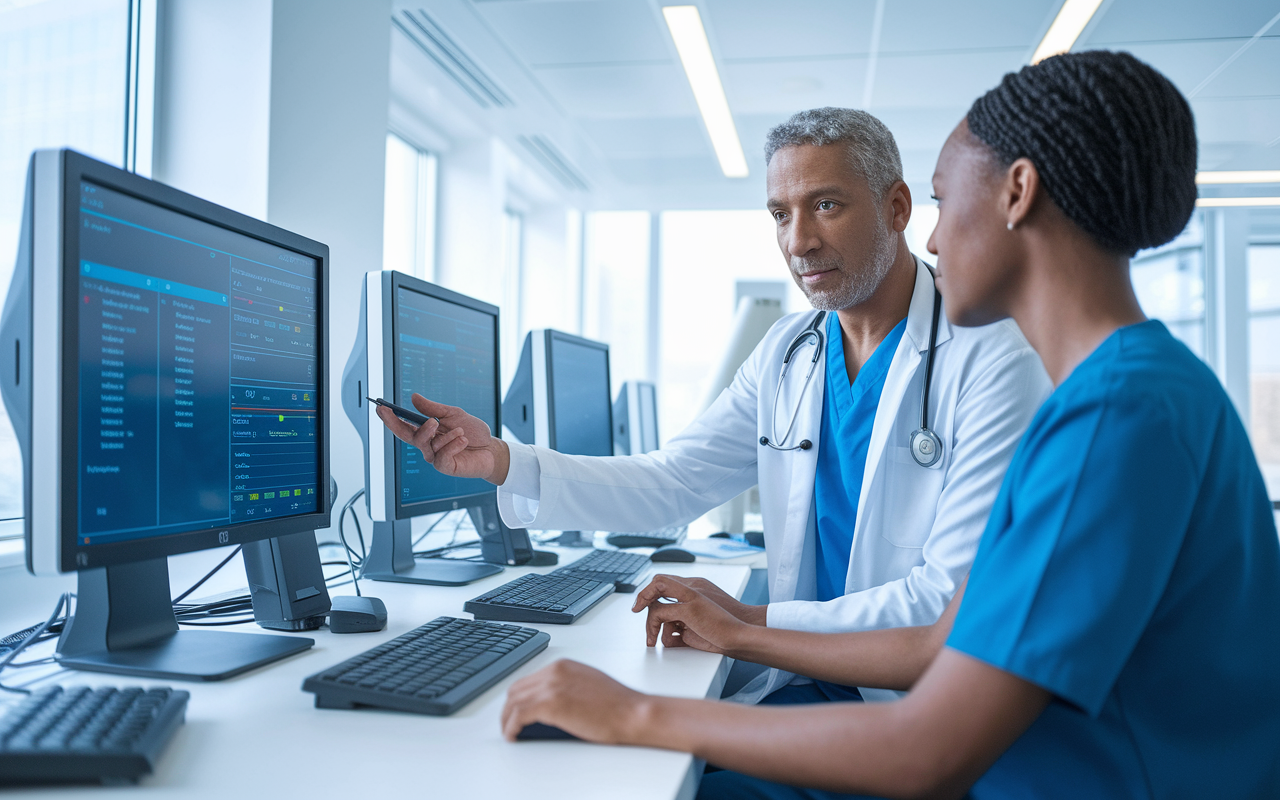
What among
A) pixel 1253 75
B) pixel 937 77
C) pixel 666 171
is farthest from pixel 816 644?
pixel 666 171

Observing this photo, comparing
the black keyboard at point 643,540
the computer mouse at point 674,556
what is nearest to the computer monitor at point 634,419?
the black keyboard at point 643,540

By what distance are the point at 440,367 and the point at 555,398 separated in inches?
18.8

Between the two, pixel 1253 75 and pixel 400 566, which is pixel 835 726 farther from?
pixel 1253 75

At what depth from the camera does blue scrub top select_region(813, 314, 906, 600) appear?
1436 millimetres

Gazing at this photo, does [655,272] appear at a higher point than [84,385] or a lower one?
higher

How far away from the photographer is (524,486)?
1.42m

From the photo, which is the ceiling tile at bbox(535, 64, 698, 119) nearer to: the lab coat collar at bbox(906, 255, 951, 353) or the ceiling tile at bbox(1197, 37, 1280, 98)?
the ceiling tile at bbox(1197, 37, 1280, 98)

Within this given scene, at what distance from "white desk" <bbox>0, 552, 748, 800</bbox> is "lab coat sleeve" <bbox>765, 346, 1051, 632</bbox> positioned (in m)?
0.22

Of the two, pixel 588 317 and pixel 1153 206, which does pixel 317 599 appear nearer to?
pixel 1153 206

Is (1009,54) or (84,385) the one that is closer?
(84,385)

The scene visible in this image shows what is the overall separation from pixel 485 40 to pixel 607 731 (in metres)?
3.12

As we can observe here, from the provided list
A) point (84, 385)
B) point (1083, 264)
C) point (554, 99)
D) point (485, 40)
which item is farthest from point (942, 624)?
point (554, 99)

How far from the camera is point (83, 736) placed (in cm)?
63

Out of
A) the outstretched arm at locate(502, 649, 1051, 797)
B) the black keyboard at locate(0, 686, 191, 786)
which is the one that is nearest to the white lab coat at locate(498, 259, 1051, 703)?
the outstretched arm at locate(502, 649, 1051, 797)
